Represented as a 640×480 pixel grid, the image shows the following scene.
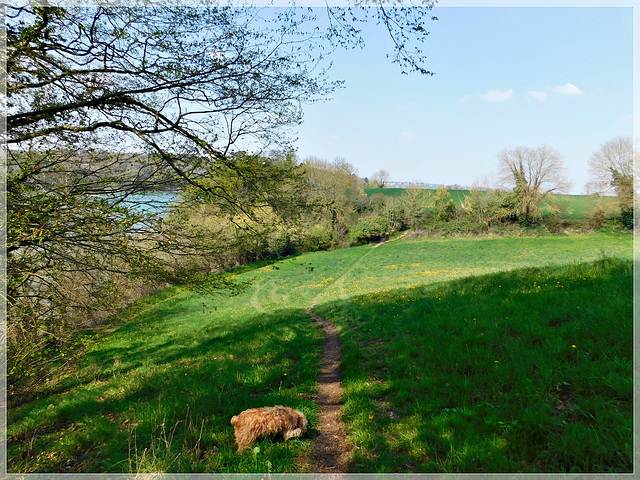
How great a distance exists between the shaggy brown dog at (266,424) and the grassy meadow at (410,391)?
0.41 ft

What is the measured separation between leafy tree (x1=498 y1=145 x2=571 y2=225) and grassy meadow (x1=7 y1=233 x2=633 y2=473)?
35.5m

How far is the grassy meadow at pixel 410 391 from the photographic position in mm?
3080

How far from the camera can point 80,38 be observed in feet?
15.1

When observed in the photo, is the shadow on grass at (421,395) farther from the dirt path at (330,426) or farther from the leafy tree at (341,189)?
the leafy tree at (341,189)

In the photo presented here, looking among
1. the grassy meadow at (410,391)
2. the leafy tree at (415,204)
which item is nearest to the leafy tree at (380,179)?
the leafy tree at (415,204)

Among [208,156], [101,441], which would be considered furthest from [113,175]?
[101,441]

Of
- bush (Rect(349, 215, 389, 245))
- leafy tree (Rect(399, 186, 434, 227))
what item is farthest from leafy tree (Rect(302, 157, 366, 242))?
leafy tree (Rect(399, 186, 434, 227))

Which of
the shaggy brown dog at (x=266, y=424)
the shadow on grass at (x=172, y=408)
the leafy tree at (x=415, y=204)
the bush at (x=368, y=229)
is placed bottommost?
the shadow on grass at (x=172, y=408)

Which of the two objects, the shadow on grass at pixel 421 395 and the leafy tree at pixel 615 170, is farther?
the leafy tree at pixel 615 170

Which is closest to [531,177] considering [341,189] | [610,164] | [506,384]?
[610,164]

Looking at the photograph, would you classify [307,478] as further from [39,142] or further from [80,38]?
[80,38]

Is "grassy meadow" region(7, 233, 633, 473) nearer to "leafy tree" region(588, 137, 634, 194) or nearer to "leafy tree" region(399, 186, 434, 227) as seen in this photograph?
"leafy tree" region(588, 137, 634, 194)

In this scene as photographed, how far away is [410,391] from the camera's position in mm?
4508

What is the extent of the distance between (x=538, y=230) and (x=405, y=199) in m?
17.1
